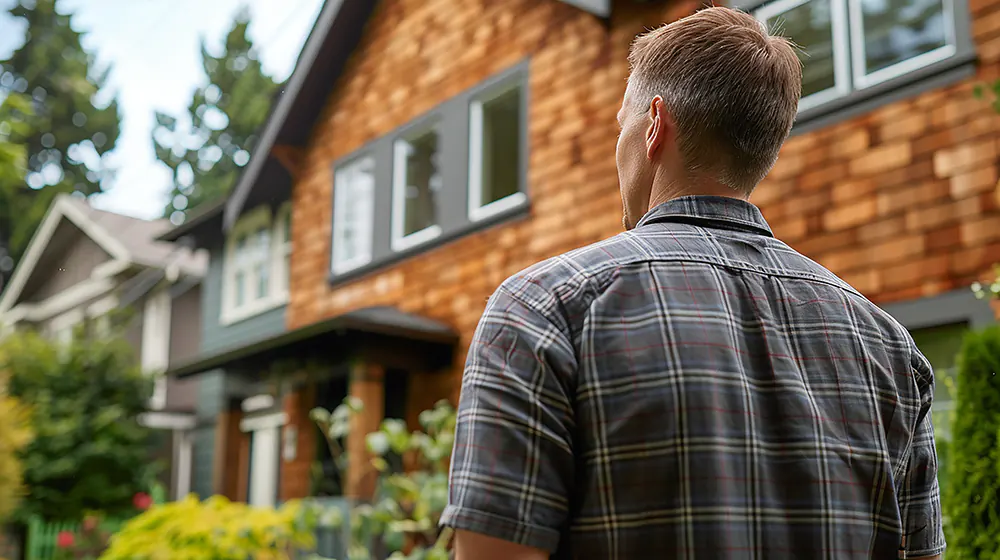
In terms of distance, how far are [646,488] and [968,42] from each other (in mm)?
3968

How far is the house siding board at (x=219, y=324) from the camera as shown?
10316 mm

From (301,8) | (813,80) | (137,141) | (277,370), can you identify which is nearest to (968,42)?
(813,80)

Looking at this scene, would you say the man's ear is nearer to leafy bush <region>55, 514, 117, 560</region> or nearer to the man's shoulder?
the man's shoulder

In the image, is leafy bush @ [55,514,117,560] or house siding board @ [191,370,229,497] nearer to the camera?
leafy bush @ [55,514,117,560]

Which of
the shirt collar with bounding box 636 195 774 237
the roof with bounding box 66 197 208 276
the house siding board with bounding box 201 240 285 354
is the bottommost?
the shirt collar with bounding box 636 195 774 237

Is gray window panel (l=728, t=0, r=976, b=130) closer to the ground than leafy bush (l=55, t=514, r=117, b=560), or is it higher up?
higher up

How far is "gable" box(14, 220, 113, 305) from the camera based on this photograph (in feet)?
52.5

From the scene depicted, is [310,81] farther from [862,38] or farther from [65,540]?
[862,38]

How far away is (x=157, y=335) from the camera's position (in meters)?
15.0

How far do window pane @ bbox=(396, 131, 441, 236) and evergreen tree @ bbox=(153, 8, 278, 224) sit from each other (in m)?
9.51

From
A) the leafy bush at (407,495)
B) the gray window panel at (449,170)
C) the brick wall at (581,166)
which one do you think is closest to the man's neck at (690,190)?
the brick wall at (581,166)

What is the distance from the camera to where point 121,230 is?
15.7 m

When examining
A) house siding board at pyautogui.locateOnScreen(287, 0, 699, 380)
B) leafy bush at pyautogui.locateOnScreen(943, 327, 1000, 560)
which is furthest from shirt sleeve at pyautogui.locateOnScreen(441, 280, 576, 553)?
house siding board at pyautogui.locateOnScreen(287, 0, 699, 380)

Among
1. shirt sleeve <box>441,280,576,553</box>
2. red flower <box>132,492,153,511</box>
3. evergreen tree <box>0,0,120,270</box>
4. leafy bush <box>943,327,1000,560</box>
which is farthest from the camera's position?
evergreen tree <box>0,0,120,270</box>
